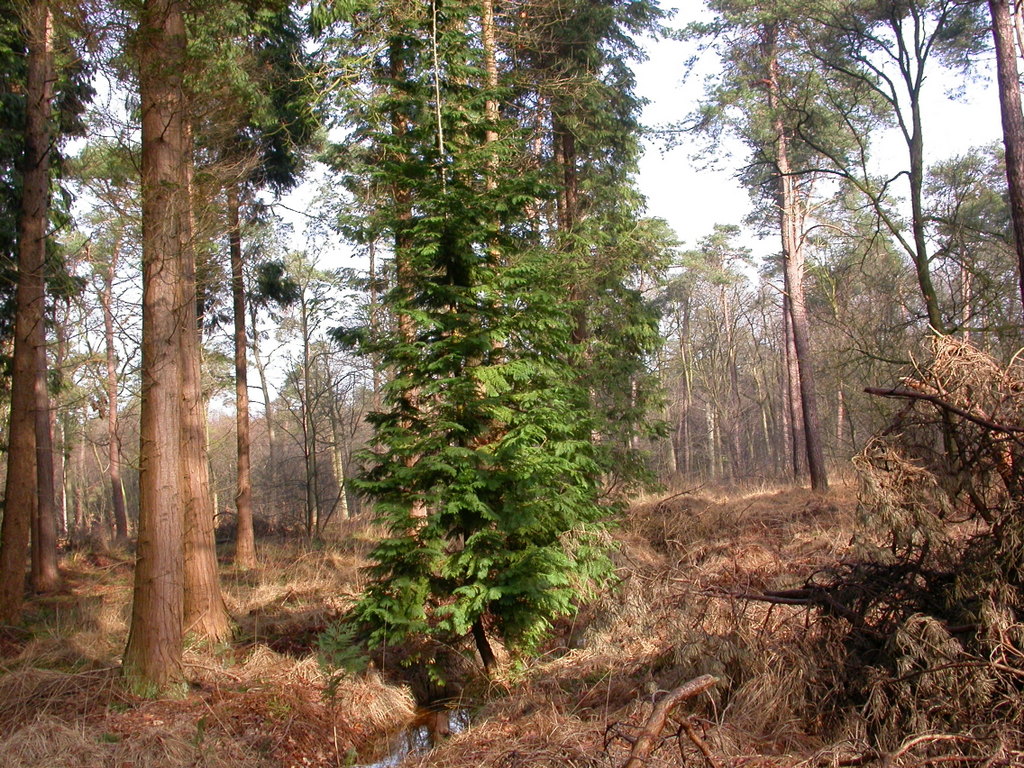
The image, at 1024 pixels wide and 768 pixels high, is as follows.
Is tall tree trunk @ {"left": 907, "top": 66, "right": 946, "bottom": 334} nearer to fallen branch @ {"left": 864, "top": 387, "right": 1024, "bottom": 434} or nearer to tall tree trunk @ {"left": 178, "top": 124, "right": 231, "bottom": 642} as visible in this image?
fallen branch @ {"left": 864, "top": 387, "right": 1024, "bottom": 434}

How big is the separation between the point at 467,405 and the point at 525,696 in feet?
9.45

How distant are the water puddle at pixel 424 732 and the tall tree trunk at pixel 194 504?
285 cm

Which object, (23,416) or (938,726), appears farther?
(23,416)

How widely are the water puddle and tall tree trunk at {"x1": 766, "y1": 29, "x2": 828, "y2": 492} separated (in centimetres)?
1138

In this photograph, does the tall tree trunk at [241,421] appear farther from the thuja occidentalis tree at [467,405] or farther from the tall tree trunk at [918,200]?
the tall tree trunk at [918,200]

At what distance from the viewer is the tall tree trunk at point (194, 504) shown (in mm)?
8422

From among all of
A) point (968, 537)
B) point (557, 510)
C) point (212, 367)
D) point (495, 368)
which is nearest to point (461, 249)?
point (495, 368)

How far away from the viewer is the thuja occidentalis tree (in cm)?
720

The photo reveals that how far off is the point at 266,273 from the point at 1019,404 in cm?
1453

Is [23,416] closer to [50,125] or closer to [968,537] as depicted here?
[50,125]

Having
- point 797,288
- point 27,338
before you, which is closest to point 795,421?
point 797,288

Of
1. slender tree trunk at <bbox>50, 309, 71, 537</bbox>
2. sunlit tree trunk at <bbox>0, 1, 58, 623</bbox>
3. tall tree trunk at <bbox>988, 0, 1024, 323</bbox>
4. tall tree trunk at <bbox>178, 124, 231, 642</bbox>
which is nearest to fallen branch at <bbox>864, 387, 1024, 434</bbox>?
tall tree trunk at <bbox>988, 0, 1024, 323</bbox>

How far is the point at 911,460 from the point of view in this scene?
187 inches

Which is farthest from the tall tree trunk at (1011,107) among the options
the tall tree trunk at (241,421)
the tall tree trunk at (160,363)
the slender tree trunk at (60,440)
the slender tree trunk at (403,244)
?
the slender tree trunk at (60,440)
